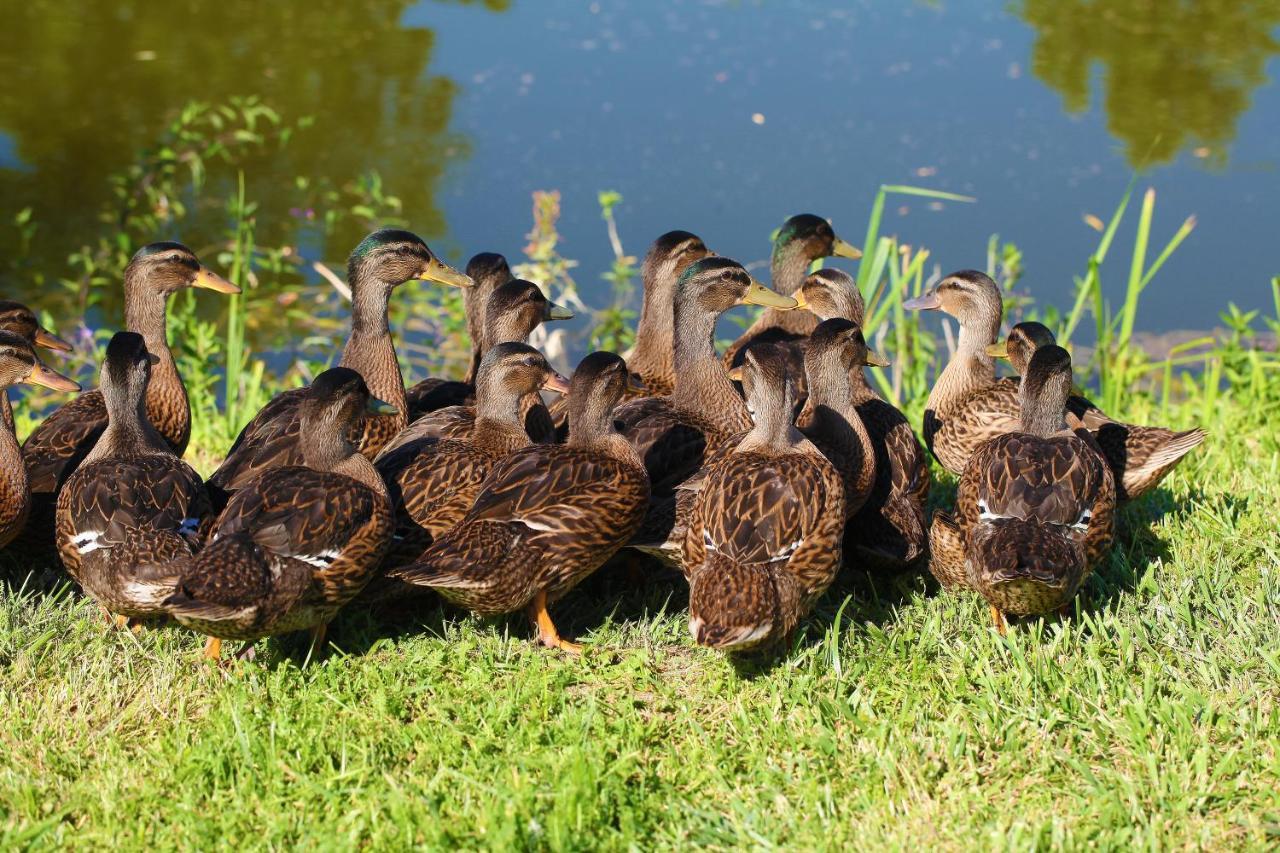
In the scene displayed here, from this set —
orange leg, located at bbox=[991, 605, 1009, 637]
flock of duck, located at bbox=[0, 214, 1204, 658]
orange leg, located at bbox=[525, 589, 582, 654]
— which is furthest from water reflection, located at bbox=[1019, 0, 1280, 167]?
orange leg, located at bbox=[525, 589, 582, 654]

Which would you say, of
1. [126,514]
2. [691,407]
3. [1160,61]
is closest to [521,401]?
[691,407]

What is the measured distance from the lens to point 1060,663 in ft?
16.8

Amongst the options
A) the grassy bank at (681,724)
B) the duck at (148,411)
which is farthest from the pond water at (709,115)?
the grassy bank at (681,724)

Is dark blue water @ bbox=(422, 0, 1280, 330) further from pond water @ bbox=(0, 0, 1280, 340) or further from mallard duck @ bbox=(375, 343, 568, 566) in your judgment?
mallard duck @ bbox=(375, 343, 568, 566)

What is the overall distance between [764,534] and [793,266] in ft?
11.0

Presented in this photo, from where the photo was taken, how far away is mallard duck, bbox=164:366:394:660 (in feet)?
15.5

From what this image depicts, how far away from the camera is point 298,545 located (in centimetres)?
495

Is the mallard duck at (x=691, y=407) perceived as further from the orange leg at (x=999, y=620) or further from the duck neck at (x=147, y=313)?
the duck neck at (x=147, y=313)

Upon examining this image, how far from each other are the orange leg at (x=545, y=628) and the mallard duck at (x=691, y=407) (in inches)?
19.1

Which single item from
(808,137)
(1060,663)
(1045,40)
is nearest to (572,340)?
(808,137)

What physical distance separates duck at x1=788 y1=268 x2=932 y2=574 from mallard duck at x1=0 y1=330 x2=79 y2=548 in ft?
10.6

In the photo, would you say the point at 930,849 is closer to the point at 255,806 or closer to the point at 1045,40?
the point at 255,806

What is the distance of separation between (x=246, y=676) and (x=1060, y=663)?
291 centimetres

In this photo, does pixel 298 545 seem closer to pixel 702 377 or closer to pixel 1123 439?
pixel 702 377
